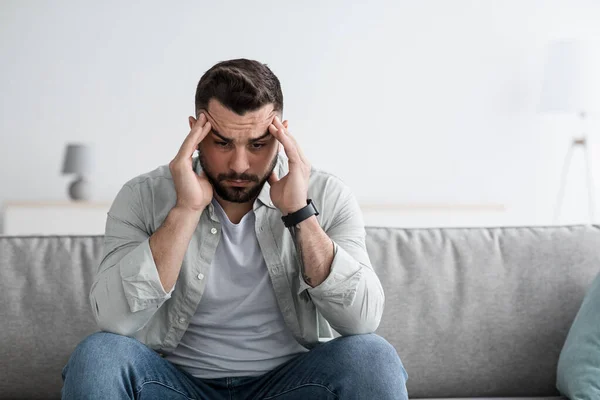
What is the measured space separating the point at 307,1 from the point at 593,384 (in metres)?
3.22

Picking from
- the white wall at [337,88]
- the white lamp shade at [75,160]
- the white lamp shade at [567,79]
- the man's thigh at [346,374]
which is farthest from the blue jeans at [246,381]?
the white lamp shade at [567,79]

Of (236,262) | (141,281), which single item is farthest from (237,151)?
(141,281)

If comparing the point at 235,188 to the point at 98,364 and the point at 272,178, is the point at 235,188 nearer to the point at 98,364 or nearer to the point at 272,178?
the point at 272,178

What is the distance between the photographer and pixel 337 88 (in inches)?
180

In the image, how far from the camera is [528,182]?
4664mm

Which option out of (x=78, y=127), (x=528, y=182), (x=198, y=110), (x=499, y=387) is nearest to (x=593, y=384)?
(x=499, y=387)

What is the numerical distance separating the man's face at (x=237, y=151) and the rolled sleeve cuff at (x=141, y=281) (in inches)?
9.8

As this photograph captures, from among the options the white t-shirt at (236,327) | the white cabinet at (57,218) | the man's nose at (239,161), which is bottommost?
the white cabinet at (57,218)

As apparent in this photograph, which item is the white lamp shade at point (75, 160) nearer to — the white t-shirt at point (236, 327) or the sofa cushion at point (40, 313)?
the sofa cushion at point (40, 313)

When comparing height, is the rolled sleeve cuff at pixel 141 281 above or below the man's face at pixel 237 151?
below

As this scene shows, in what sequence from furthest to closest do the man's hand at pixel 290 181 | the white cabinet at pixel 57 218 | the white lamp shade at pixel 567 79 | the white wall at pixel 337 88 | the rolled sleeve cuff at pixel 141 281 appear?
the white wall at pixel 337 88, the white lamp shade at pixel 567 79, the white cabinet at pixel 57 218, the man's hand at pixel 290 181, the rolled sleeve cuff at pixel 141 281

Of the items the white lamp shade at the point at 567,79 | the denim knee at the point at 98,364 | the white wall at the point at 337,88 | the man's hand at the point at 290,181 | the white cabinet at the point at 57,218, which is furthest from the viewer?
the white wall at the point at 337,88

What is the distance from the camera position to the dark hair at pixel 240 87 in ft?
5.69

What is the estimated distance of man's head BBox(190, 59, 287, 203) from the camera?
5.70ft
